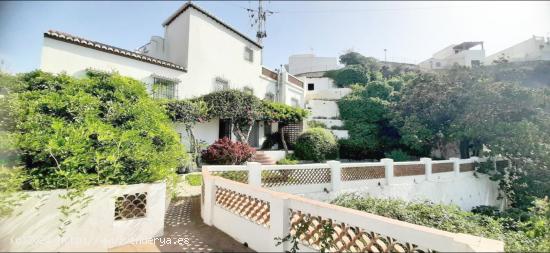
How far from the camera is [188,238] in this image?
15.1ft

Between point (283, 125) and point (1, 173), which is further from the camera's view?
point (283, 125)

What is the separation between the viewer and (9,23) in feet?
10.5

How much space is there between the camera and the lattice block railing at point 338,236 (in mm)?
2781

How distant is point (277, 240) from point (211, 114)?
37.0ft

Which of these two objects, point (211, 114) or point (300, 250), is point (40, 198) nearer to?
point (300, 250)

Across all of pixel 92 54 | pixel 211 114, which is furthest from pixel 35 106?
pixel 211 114

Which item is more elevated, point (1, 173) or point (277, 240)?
point (1, 173)

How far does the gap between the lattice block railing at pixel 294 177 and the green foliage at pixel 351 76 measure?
75.0 ft

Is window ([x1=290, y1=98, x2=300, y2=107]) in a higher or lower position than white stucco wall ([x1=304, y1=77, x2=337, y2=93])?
lower

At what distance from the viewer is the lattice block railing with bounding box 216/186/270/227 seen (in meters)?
4.13

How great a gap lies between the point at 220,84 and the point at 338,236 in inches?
590

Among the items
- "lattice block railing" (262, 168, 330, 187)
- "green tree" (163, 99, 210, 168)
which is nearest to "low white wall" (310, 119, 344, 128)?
"green tree" (163, 99, 210, 168)

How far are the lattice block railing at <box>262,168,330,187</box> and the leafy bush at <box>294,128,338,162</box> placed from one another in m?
6.95

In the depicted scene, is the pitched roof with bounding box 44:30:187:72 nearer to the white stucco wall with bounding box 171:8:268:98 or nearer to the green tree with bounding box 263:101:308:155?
the white stucco wall with bounding box 171:8:268:98
